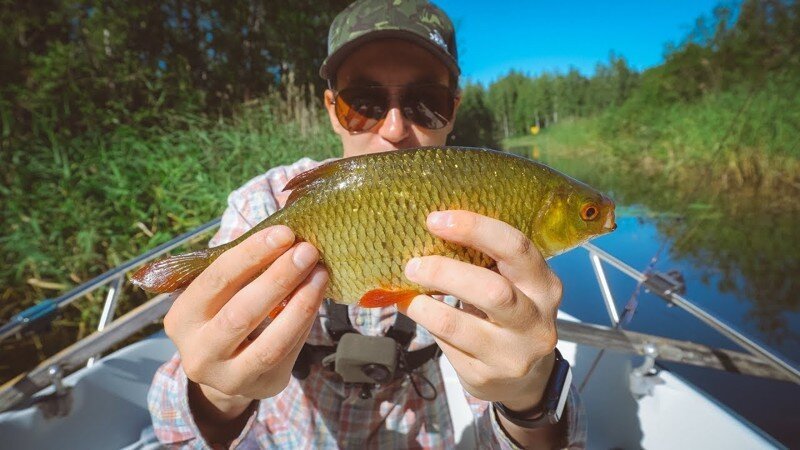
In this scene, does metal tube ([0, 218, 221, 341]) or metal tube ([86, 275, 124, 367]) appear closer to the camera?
metal tube ([0, 218, 221, 341])

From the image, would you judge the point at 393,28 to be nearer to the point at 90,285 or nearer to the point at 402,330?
the point at 402,330

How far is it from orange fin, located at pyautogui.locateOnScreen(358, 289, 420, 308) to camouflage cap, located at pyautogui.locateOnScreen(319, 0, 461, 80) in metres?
1.22

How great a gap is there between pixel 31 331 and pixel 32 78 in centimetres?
522

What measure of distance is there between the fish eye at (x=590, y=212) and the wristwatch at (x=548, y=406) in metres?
0.49

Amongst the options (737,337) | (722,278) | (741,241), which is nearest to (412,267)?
(737,337)

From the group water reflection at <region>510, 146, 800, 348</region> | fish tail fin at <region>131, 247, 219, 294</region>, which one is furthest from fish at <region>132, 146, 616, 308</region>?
water reflection at <region>510, 146, 800, 348</region>

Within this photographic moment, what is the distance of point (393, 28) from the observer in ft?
5.92

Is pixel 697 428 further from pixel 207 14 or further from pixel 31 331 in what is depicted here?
pixel 207 14

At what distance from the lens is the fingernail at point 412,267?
107 centimetres

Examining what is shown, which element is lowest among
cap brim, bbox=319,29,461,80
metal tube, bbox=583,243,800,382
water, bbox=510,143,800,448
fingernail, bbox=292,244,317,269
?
water, bbox=510,143,800,448

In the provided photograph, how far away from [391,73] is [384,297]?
1.18 meters

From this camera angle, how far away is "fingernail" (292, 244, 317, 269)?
3.43 ft

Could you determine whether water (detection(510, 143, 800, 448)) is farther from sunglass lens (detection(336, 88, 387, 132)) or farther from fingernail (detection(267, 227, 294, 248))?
fingernail (detection(267, 227, 294, 248))

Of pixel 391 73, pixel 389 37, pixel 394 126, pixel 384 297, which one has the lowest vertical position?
pixel 384 297
